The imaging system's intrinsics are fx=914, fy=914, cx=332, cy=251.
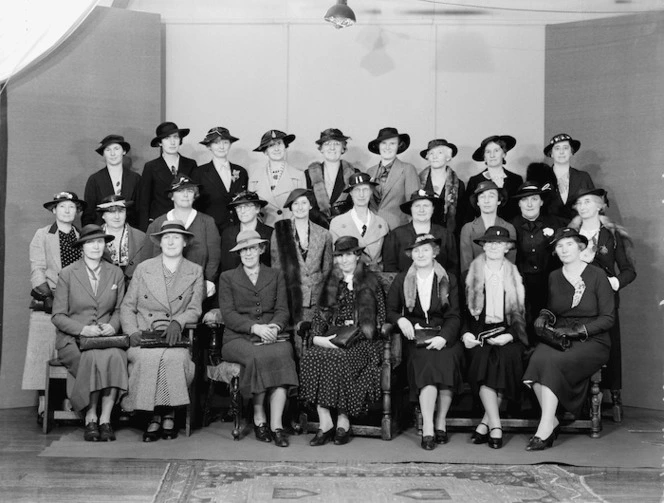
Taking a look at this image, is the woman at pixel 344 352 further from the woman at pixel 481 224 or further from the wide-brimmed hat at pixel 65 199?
the wide-brimmed hat at pixel 65 199

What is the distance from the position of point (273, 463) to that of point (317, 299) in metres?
1.24

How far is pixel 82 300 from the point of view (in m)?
5.86

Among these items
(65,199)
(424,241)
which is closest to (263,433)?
(424,241)

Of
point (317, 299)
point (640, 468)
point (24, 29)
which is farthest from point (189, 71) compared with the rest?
point (640, 468)

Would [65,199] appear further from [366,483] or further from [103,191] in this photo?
[366,483]

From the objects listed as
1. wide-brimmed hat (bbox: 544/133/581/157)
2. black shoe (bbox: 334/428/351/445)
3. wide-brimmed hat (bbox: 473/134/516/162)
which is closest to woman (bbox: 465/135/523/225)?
wide-brimmed hat (bbox: 473/134/516/162)

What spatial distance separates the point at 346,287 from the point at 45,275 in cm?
207

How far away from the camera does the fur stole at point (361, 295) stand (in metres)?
5.68

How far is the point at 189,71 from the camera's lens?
7637 mm

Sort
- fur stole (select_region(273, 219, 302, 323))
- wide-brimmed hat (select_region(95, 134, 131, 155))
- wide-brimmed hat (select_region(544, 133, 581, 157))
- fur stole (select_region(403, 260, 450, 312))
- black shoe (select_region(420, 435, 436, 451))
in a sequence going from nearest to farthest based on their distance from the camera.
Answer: black shoe (select_region(420, 435, 436, 451)) < fur stole (select_region(403, 260, 450, 312)) < fur stole (select_region(273, 219, 302, 323)) < wide-brimmed hat (select_region(544, 133, 581, 157)) < wide-brimmed hat (select_region(95, 134, 131, 155))

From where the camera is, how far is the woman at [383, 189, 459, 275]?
20.0 ft

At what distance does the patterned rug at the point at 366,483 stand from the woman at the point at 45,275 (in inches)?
65.3

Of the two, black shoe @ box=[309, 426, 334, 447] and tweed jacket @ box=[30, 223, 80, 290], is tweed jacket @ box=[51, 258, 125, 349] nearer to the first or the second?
tweed jacket @ box=[30, 223, 80, 290]

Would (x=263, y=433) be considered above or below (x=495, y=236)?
below
